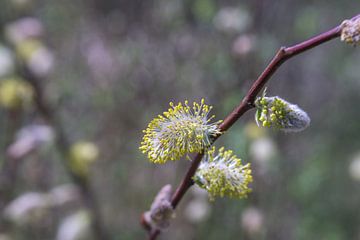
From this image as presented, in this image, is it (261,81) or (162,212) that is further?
(162,212)

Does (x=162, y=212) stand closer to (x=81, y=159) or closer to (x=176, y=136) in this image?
(x=176, y=136)

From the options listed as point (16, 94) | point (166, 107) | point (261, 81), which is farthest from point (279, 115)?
point (166, 107)

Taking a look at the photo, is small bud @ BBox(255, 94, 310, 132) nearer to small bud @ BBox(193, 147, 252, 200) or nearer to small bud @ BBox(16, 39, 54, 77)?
small bud @ BBox(193, 147, 252, 200)

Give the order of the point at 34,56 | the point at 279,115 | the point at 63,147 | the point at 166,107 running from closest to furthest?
the point at 279,115 < the point at 63,147 < the point at 34,56 < the point at 166,107

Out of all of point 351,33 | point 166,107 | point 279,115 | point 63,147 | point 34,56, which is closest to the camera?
point 351,33

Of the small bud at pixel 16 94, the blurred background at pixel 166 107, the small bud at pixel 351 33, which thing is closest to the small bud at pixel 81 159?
the blurred background at pixel 166 107

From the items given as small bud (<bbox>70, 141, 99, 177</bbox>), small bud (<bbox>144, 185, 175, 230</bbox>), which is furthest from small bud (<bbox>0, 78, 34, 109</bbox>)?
small bud (<bbox>144, 185, 175, 230</bbox>)

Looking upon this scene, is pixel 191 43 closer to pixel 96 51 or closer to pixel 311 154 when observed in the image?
pixel 96 51
